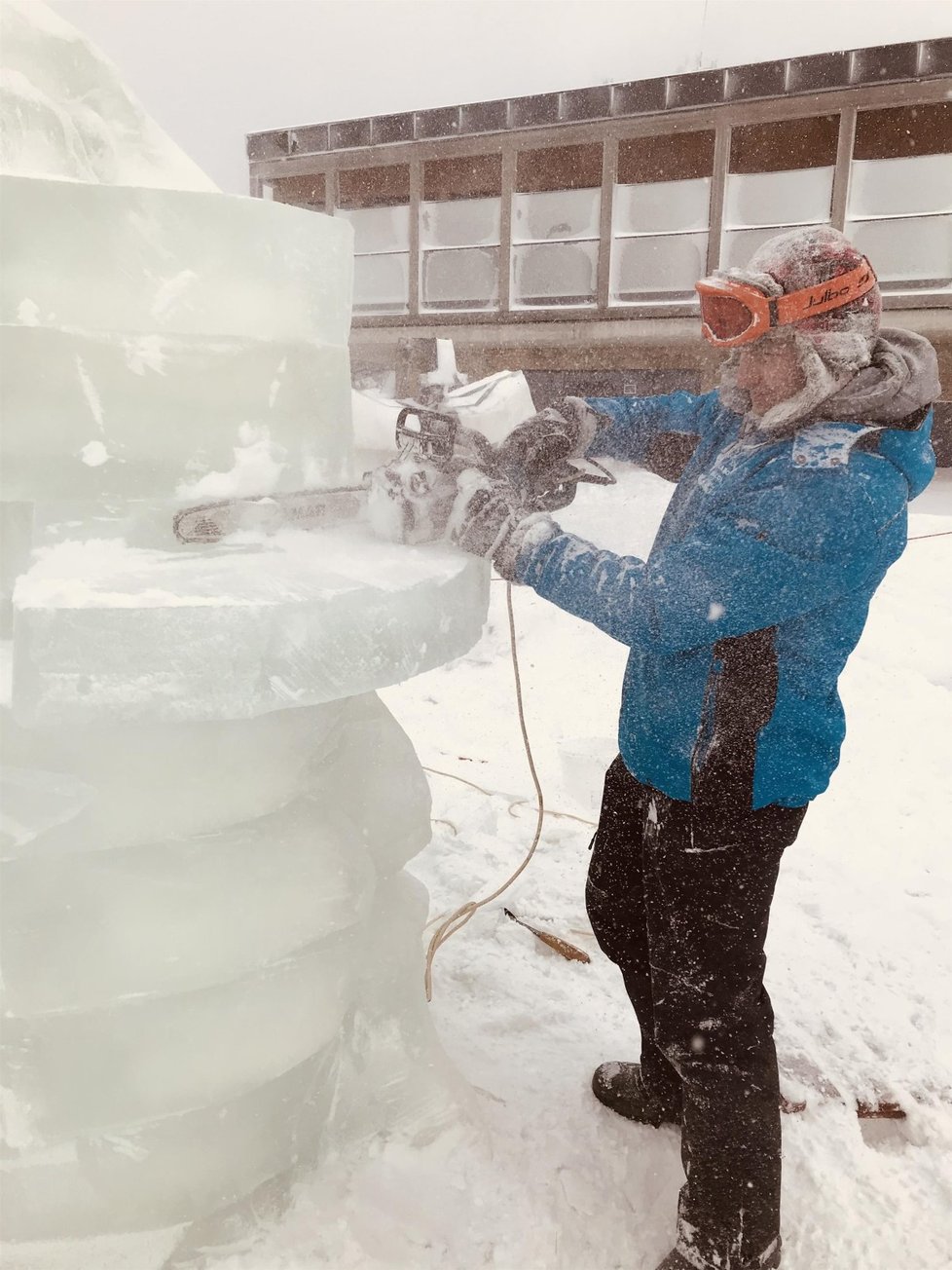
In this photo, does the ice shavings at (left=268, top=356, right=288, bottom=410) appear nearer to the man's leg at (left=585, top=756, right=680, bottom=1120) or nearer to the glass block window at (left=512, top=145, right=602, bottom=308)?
the man's leg at (left=585, top=756, right=680, bottom=1120)

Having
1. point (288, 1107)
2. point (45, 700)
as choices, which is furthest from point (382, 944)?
point (45, 700)

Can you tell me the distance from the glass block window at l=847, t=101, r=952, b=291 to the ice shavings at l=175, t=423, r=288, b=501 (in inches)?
312

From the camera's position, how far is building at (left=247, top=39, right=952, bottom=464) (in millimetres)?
7570

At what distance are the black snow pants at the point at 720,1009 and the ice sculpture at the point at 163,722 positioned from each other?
528mm

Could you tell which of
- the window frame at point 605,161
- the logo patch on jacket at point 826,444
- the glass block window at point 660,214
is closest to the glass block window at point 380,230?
the window frame at point 605,161

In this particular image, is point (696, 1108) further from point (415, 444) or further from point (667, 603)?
point (415, 444)

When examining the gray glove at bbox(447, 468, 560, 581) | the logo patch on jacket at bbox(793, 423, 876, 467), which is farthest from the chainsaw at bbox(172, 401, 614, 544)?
the logo patch on jacket at bbox(793, 423, 876, 467)

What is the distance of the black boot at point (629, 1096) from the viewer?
186 centimetres

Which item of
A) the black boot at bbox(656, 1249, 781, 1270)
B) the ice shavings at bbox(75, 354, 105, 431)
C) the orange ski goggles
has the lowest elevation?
the black boot at bbox(656, 1249, 781, 1270)

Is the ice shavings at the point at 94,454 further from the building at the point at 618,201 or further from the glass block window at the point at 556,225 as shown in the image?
the glass block window at the point at 556,225

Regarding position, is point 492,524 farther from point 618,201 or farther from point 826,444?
point 618,201

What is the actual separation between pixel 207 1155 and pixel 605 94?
873 centimetres

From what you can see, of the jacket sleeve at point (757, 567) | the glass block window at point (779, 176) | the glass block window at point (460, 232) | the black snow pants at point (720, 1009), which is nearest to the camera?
the jacket sleeve at point (757, 567)

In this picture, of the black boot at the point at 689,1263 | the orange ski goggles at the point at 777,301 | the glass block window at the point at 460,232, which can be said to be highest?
the glass block window at the point at 460,232
